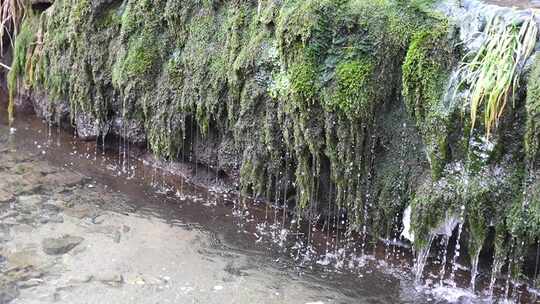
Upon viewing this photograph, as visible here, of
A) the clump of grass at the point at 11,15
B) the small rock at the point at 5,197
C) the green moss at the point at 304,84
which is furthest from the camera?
the clump of grass at the point at 11,15

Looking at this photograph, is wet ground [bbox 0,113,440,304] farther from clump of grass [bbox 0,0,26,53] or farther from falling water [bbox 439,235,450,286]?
clump of grass [bbox 0,0,26,53]

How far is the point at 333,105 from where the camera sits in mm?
5070

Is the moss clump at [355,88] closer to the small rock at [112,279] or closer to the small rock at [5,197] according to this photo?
the small rock at [112,279]

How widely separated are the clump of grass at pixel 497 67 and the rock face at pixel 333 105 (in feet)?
0.20

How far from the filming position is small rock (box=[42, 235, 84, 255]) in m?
5.21

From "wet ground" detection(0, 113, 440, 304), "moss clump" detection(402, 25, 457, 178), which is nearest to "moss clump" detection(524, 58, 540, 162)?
"moss clump" detection(402, 25, 457, 178)

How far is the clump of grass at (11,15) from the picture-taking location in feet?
26.9

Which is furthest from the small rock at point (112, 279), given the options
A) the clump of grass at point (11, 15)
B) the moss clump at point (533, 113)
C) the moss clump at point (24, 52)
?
the clump of grass at point (11, 15)

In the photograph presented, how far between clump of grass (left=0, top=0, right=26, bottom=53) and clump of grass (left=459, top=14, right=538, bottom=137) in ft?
20.2

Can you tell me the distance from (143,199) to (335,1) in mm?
2822

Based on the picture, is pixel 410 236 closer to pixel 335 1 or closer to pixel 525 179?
pixel 525 179

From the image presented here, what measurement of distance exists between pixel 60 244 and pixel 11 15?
428 cm

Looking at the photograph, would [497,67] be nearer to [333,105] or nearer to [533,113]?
[533,113]

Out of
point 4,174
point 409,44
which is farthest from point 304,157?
point 4,174
